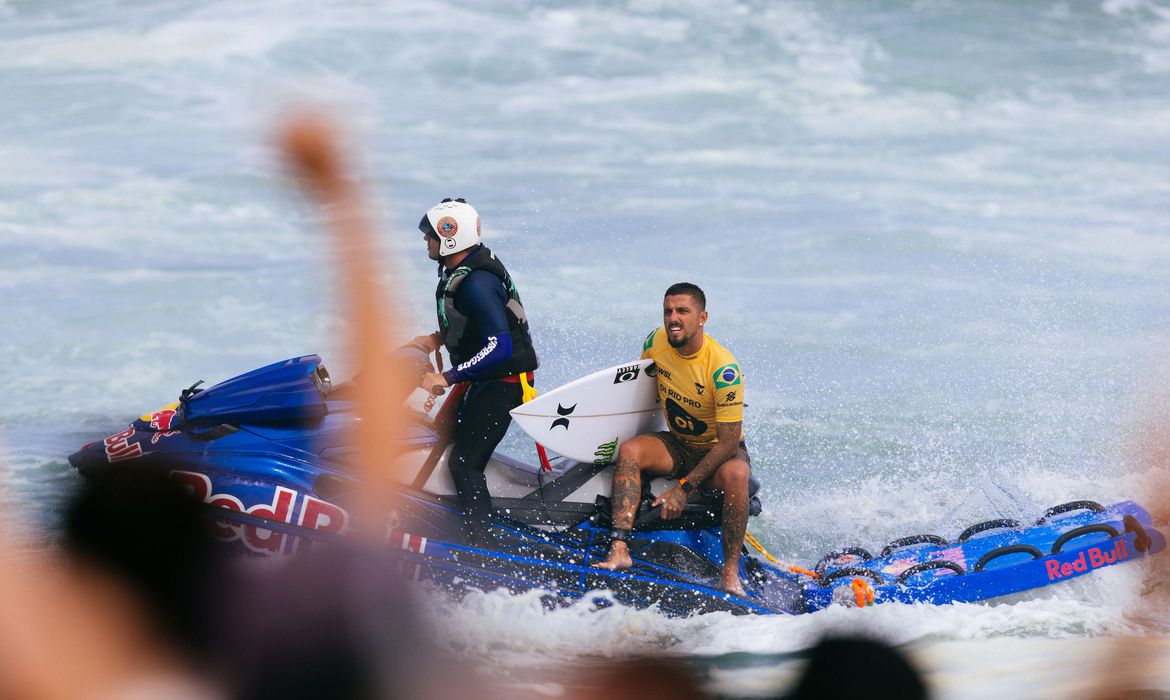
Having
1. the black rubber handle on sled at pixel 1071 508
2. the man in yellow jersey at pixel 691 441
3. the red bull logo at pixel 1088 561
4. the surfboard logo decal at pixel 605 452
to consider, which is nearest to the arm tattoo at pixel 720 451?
the man in yellow jersey at pixel 691 441

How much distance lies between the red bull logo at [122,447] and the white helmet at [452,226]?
1.71 meters

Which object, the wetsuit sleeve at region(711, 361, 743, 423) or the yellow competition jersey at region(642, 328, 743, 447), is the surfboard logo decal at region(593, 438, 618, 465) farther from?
the wetsuit sleeve at region(711, 361, 743, 423)

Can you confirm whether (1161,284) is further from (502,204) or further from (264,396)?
(264,396)

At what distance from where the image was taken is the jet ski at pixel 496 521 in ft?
19.7

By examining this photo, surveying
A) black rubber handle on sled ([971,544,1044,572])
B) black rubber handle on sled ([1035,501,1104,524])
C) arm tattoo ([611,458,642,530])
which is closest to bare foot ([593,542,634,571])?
arm tattoo ([611,458,642,530])

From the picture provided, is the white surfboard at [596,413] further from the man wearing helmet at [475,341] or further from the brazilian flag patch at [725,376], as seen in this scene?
the brazilian flag patch at [725,376]

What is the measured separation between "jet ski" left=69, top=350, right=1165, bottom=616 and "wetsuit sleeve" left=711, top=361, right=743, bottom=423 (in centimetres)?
45

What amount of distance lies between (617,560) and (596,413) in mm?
774

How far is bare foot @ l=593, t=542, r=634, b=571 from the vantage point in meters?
6.49

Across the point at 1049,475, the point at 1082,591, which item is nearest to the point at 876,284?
the point at 1049,475

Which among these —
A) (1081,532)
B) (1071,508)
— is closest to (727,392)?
(1081,532)

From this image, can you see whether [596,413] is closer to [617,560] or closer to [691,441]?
[691,441]

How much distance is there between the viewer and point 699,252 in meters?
20.1

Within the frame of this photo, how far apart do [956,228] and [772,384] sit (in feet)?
27.6
